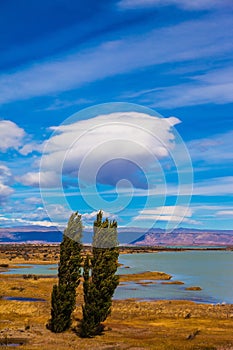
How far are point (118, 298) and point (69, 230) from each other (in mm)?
41236

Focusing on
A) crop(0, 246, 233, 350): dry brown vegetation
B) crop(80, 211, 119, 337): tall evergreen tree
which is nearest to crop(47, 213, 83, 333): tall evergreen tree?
crop(0, 246, 233, 350): dry brown vegetation

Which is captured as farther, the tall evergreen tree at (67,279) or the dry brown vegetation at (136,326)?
the tall evergreen tree at (67,279)

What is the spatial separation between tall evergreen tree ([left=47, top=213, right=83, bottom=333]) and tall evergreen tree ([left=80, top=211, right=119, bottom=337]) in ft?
8.73

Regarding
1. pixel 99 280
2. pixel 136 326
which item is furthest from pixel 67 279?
pixel 136 326

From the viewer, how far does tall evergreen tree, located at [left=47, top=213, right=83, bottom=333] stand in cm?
6084

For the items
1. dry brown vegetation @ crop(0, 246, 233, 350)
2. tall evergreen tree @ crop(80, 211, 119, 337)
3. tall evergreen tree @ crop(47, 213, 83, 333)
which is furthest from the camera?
tall evergreen tree @ crop(47, 213, 83, 333)

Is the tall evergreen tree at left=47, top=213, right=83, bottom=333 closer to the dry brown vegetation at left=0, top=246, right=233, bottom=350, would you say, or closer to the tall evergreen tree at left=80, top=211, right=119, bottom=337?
the dry brown vegetation at left=0, top=246, right=233, bottom=350

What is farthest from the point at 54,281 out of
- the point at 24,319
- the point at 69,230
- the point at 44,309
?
the point at 69,230

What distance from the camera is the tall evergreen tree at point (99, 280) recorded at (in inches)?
2323

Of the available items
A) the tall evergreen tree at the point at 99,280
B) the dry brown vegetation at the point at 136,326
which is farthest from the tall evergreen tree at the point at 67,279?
the tall evergreen tree at the point at 99,280

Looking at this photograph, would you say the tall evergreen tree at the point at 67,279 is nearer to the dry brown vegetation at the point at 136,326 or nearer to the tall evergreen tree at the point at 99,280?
the dry brown vegetation at the point at 136,326

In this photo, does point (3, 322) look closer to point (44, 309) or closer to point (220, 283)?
point (44, 309)

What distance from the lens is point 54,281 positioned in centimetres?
12656

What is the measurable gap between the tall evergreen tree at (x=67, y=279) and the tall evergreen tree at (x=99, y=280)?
2.66 metres
